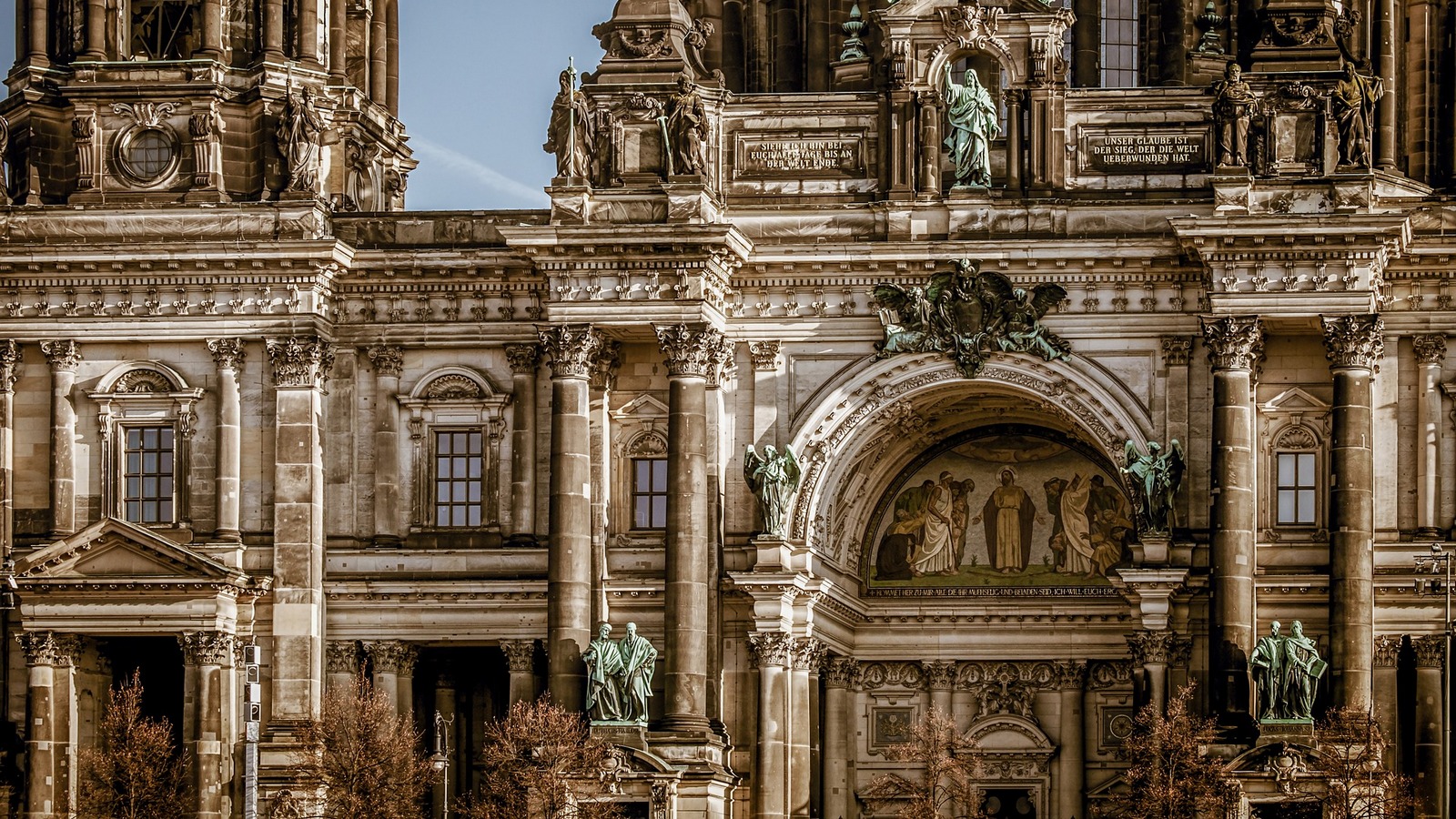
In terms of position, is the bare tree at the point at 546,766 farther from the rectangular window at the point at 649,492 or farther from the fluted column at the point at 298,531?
the rectangular window at the point at 649,492

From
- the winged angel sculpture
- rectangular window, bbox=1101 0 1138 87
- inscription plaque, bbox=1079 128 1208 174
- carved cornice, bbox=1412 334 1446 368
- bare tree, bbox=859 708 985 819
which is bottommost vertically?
bare tree, bbox=859 708 985 819

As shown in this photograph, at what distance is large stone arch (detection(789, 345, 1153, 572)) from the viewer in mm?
66375

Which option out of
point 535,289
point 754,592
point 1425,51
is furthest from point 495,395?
point 1425,51

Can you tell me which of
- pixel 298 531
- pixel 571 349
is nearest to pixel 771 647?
pixel 571 349

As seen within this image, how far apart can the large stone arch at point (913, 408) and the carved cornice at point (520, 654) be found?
17.9ft

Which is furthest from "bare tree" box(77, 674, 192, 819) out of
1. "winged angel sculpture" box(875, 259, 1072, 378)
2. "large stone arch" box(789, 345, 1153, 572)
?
"winged angel sculpture" box(875, 259, 1072, 378)

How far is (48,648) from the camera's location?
65.9 metres

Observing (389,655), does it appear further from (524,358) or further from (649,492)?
(524,358)

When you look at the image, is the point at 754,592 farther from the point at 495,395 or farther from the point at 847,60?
the point at 847,60

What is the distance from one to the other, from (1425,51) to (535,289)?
19970mm

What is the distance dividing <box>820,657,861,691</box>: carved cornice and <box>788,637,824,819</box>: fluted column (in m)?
1.91

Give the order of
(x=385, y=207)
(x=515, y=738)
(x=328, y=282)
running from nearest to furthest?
(x=515, y=738), (x=328, y=282), (x=385, y=207)

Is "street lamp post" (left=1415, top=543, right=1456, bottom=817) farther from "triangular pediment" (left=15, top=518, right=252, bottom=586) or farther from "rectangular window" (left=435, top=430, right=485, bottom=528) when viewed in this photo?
"triangular pediment" (left=15, top=518, right=252, bottom=586)

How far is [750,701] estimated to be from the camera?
6681cm
